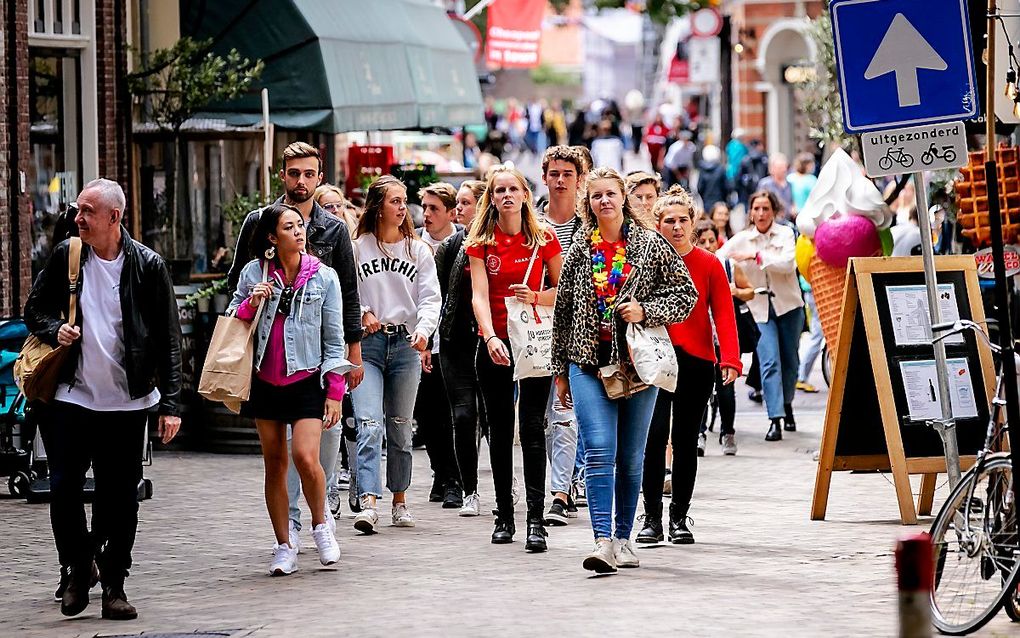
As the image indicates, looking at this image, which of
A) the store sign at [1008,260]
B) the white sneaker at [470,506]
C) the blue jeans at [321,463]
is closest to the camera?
the blue jeans at [321,463]

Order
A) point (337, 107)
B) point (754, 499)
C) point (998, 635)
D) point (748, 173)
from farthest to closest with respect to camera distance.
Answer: point (748, 173), point (337, 107), point (754, 499), point (998, 635)

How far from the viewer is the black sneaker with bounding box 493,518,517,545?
9719 mm

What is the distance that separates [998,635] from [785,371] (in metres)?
7.97

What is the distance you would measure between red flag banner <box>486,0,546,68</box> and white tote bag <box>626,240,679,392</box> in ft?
73.9

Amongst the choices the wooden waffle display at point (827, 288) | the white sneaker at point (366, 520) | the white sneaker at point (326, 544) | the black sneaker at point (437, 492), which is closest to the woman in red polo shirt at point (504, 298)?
the white sneaker at point (366, 520)

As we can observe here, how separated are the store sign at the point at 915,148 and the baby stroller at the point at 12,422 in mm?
5499

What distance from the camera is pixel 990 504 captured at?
718 cm

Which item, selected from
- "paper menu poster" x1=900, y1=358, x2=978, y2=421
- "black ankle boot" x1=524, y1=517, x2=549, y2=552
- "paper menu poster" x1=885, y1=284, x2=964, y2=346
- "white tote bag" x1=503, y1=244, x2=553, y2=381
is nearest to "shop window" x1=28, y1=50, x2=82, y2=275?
"white tote bag" x1=503, y1=244, x2=553, y2=381

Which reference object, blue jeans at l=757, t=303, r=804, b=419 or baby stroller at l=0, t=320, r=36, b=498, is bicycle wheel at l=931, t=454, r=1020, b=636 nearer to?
baby stroller at l=0, t=320, r=36, b=498

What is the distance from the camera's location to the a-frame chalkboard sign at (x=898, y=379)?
10.2 m

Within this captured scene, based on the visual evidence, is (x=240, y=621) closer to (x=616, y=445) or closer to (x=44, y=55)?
(x=616, y=445)

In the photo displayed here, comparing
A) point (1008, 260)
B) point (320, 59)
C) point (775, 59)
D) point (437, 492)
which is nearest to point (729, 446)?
point (1008, 260)

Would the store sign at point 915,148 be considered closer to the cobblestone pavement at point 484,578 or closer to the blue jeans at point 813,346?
the cobblestone pavement at point 484,578

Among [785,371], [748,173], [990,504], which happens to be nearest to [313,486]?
[990,504]
